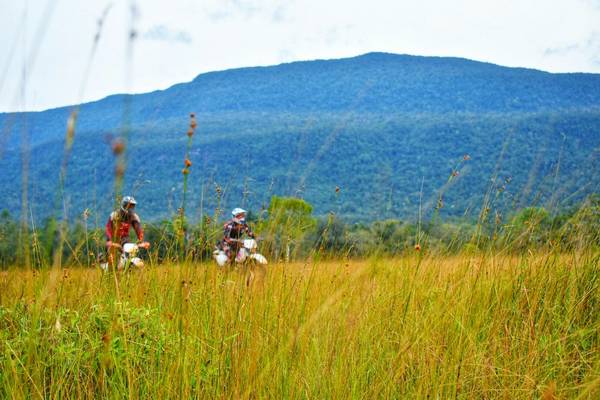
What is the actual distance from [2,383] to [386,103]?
13910cm

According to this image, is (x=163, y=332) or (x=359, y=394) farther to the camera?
(x=163, y=332)

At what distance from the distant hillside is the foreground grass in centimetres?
2765

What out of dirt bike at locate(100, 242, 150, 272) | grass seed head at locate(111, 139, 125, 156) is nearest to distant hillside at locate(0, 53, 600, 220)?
dirt bike at locate(100, 242, 150, 272)

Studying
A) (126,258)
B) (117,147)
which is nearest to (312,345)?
(117,147)

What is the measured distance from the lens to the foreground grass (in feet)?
7.10

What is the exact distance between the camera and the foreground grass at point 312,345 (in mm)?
2164

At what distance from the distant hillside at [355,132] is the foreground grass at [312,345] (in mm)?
27646

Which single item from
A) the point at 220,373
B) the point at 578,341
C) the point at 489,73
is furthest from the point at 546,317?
the point at 489,73

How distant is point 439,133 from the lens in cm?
9600

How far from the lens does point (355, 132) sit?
100 meters

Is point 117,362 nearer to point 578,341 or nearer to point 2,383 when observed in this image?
point 2,383

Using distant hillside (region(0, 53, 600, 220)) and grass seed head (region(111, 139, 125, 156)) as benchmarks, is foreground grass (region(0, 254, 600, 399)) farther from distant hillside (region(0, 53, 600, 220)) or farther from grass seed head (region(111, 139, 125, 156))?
distant hillside (region(0, 53, 600, 220))

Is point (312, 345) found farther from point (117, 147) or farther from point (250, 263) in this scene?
point (117, 147)

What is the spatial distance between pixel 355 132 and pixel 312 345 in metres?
98.7
